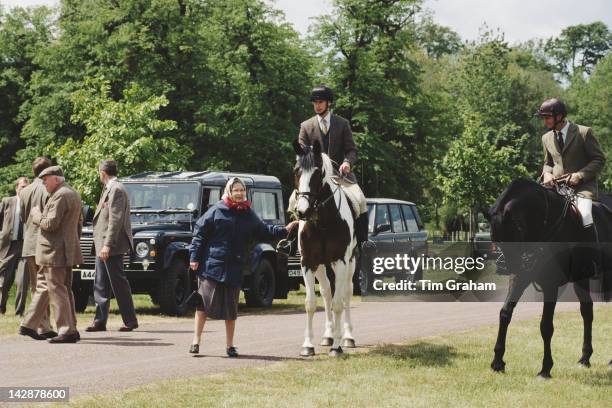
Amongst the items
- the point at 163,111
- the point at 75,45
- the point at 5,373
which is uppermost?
the point at 75,45

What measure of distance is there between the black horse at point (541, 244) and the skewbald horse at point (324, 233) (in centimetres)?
216

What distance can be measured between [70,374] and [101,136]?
1754 centimetres

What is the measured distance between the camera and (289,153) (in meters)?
37.2

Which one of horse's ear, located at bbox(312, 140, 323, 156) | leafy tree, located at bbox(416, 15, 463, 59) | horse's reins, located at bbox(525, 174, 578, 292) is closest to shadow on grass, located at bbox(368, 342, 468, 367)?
horse's reins, located at bbox(525, 174, 578, 292)

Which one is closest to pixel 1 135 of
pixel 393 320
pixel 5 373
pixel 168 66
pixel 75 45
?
pixel 75 45

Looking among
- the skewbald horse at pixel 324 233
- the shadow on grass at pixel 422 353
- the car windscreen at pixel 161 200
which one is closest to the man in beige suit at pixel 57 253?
A: the skewbald horse at pixel 324 233

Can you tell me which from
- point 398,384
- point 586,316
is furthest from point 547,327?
point 398,384

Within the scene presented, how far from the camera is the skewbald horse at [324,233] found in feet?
33.6

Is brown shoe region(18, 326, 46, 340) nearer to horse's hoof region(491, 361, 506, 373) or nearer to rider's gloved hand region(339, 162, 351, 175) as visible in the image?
rider's gloved hand region(339, 162, 351, 175)

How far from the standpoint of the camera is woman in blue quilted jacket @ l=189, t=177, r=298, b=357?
34.3 ft

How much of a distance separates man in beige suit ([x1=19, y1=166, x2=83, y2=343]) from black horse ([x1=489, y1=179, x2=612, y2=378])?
5.52 m

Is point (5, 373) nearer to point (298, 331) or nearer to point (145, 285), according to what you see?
point (298, 331)

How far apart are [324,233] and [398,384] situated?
101 inches

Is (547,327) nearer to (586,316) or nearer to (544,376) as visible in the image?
(544,376)
